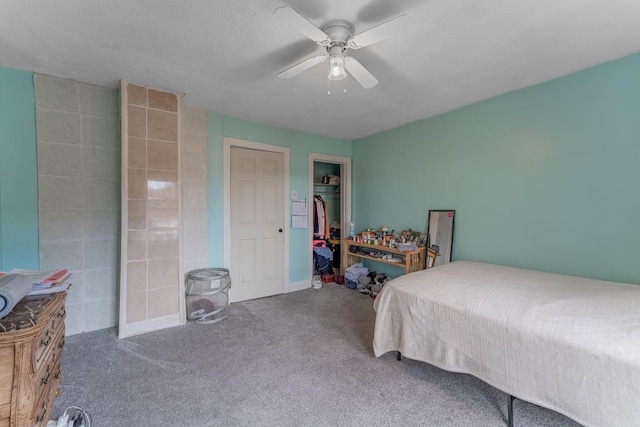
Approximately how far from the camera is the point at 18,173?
2152mm

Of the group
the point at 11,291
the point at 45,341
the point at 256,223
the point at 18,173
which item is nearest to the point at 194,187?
the point at 256,223

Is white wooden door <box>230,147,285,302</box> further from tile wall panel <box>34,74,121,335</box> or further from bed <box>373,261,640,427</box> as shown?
bed <box>373,261,640,427</box>

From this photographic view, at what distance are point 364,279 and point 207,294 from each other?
203 cm

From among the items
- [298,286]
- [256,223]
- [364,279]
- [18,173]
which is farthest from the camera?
[298,286]

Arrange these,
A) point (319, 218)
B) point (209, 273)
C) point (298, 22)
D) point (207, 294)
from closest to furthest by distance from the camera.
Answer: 1. point (298, 22)
2. point (207, 294)
3. point (209, 273)
4. point (319, 218)

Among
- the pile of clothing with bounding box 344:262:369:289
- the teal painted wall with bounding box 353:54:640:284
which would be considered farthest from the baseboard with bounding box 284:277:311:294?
the teal painted wall with bounding box 353:54:640:284

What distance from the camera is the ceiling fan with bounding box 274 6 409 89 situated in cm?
129

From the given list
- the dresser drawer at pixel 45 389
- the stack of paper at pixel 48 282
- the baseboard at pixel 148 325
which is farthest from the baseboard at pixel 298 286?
the stack of paper at pixel 48 282

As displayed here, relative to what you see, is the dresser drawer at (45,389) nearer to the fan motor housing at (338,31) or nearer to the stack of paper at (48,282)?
→ the stack of paper at (48,282)

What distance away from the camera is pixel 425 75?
2174mm

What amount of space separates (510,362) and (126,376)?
2430mm

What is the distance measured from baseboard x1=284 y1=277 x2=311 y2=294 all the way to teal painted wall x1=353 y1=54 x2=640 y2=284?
172 cm

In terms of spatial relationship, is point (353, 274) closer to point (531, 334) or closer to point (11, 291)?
point (531, 334)

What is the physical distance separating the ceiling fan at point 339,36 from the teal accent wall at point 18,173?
2196 millimetres
